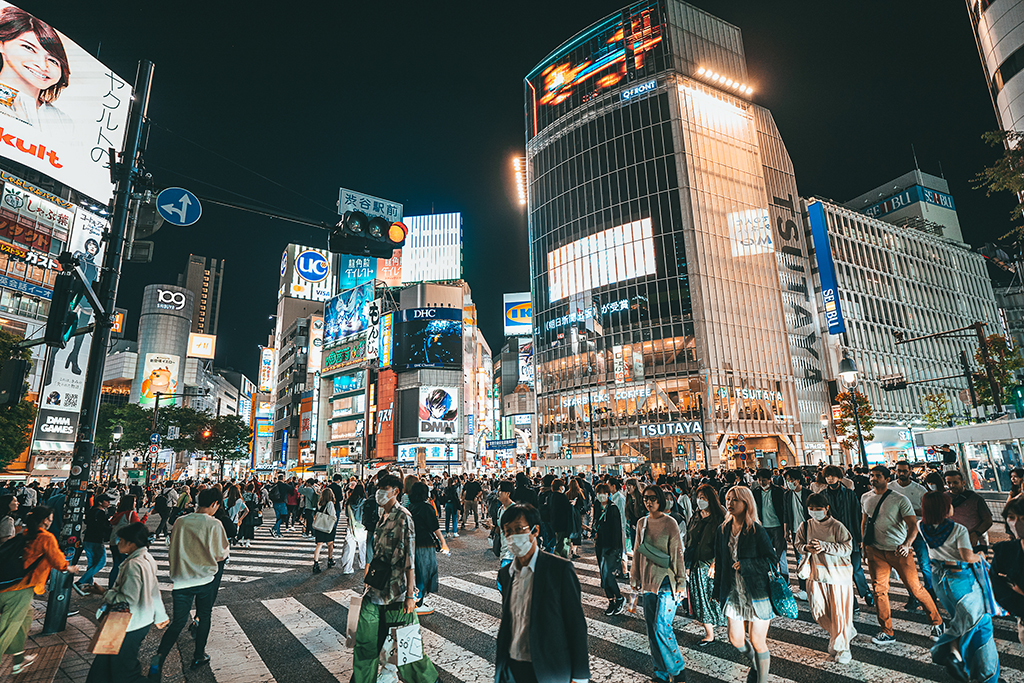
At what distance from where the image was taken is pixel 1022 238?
12242 mm

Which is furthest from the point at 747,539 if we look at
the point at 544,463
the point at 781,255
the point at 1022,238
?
the point at 781,255

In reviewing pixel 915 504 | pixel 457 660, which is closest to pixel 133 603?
pixel 457 660

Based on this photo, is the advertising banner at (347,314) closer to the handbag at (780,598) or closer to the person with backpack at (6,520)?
the person with backpack at (6,520)

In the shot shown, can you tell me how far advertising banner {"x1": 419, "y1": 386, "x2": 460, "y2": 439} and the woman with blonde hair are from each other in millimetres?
65109

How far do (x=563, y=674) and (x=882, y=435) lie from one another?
72.0 meters

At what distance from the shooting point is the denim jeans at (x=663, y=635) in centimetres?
490

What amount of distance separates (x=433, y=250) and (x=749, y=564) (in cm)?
7830

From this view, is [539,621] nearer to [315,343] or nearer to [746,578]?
[746,578]

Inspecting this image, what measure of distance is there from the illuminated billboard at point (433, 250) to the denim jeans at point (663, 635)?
75.8 meters

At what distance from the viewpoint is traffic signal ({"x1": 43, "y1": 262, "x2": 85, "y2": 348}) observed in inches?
240

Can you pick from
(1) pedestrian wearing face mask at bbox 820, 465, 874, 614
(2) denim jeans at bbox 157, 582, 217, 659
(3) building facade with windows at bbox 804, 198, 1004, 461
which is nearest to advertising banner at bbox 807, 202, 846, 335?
(3) building facade with windows at bbox 804, 198, 1004, 461

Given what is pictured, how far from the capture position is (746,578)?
474 centimetres

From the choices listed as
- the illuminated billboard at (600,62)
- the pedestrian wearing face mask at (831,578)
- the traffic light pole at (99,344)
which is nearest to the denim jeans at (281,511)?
the traffic light pole at (99,344)

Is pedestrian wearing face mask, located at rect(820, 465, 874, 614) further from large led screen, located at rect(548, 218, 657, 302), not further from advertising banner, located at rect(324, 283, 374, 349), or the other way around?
advertising banner, located at rect(324, 283, 374, 349)
